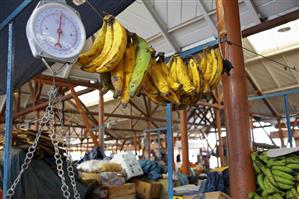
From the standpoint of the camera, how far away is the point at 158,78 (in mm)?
2051

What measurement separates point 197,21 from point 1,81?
14.0ft

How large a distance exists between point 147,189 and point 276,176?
2606 millimetres

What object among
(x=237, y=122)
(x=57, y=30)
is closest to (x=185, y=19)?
(x=237, y=122)

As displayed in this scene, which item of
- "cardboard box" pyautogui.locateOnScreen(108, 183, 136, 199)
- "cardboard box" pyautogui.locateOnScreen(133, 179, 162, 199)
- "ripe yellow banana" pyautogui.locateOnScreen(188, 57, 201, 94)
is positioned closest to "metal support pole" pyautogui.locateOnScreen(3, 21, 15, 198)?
"ripe yellow banana" pyautogui.locateOnScreen(188, 57, 201, 94)

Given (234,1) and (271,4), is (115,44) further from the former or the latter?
(271,4)

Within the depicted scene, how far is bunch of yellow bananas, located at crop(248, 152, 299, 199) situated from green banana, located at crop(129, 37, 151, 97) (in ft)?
5.81

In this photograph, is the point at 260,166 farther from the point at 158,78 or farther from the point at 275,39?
the point at 275,39

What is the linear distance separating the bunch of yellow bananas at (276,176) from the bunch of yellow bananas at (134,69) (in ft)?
3.99

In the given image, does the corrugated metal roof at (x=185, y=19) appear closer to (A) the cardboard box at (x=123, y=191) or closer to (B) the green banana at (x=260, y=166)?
(A) the cardboard box at (x=123, y=191)

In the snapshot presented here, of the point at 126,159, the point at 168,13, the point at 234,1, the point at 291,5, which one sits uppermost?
the point at 168,13

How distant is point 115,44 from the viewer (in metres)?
1.70

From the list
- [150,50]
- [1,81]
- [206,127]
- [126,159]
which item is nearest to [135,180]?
[126,159]

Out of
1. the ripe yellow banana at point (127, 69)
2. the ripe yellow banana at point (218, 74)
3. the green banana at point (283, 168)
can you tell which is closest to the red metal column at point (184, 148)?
the green banana at point (283, 168)

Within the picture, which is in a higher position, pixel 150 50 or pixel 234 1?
pixel 234 1
